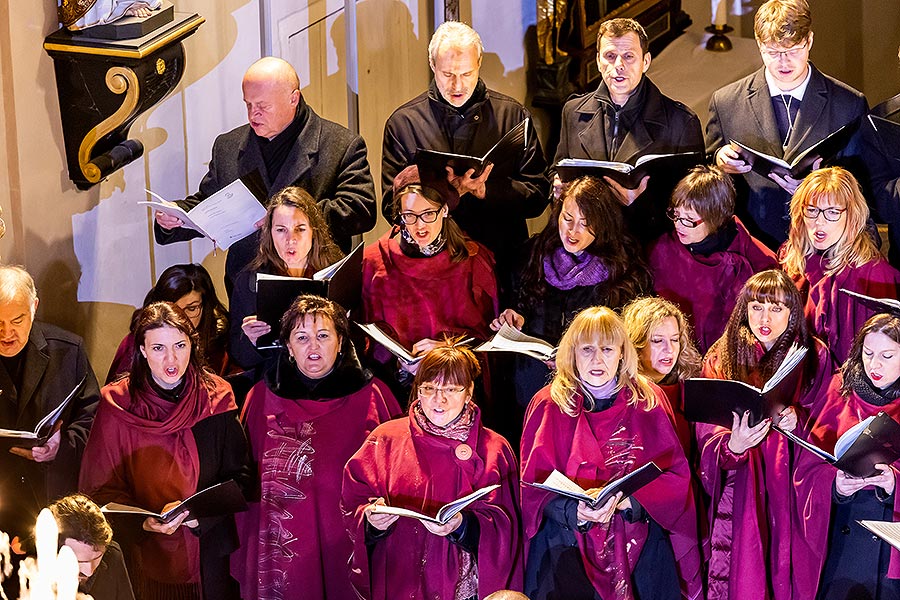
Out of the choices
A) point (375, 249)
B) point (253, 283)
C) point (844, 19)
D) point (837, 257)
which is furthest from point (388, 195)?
point (844, 19)

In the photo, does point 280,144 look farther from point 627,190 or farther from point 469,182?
point 627,190

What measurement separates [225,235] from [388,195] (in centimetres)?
65

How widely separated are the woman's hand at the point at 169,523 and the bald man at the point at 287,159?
1.13 m

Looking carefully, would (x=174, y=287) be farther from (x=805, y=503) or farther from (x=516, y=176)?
(x=805, y=503)

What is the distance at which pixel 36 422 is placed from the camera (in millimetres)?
5578

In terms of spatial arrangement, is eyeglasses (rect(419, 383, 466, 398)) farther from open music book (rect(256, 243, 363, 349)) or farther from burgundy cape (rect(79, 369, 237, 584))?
burgundy cape (rect(79, 369, 237, 584))

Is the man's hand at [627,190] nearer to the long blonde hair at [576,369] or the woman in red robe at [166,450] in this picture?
the long blonde hair at [576,369]

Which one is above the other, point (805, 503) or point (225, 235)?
point (225, 235)

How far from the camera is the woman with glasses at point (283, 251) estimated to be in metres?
5.46

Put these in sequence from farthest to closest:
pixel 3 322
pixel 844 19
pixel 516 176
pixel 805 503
A: pixel 844 19
pixel 516 176
pixel 3 322
pixel 805 503

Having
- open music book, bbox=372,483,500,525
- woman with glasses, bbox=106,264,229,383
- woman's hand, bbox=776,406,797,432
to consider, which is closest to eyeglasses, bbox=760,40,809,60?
woman's hand, bbox=776,406,797,432

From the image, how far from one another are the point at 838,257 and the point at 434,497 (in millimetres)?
1607

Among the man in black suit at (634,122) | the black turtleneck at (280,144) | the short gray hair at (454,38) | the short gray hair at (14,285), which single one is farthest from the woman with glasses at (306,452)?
the short gray hair at (454,38)

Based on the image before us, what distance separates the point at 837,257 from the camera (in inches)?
206
